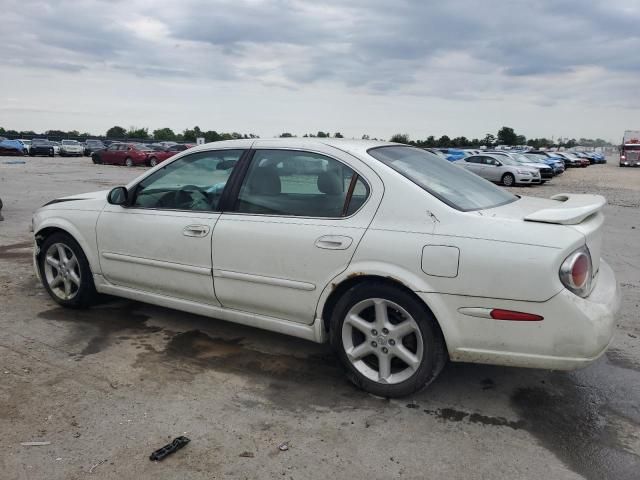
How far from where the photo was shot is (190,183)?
4.27 metres

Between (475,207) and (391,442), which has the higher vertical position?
(475,207)

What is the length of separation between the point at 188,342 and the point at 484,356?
2252 millimetres

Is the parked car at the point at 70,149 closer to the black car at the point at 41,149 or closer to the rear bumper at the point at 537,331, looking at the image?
the black car at the point at 41,149

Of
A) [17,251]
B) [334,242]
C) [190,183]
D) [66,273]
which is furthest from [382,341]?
[17,251]

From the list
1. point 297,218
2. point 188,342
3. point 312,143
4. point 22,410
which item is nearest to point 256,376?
point 188,342

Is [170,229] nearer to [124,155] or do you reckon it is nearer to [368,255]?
[368,255]

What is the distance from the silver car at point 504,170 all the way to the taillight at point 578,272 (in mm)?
22309

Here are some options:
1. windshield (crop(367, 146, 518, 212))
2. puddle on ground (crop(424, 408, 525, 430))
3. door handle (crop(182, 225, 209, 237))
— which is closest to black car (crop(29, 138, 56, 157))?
door handle (crop(182, 225, 209, 237))

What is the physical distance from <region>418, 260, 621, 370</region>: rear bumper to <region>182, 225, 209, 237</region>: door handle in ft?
5.39

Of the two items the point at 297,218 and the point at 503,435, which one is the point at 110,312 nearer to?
the point at 297,218

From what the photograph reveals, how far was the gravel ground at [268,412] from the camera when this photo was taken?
2.69 meters

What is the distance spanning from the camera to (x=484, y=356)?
→ 10.2 ft

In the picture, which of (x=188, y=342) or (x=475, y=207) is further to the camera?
(x=188, y=342)

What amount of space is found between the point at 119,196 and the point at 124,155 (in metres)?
32.2
